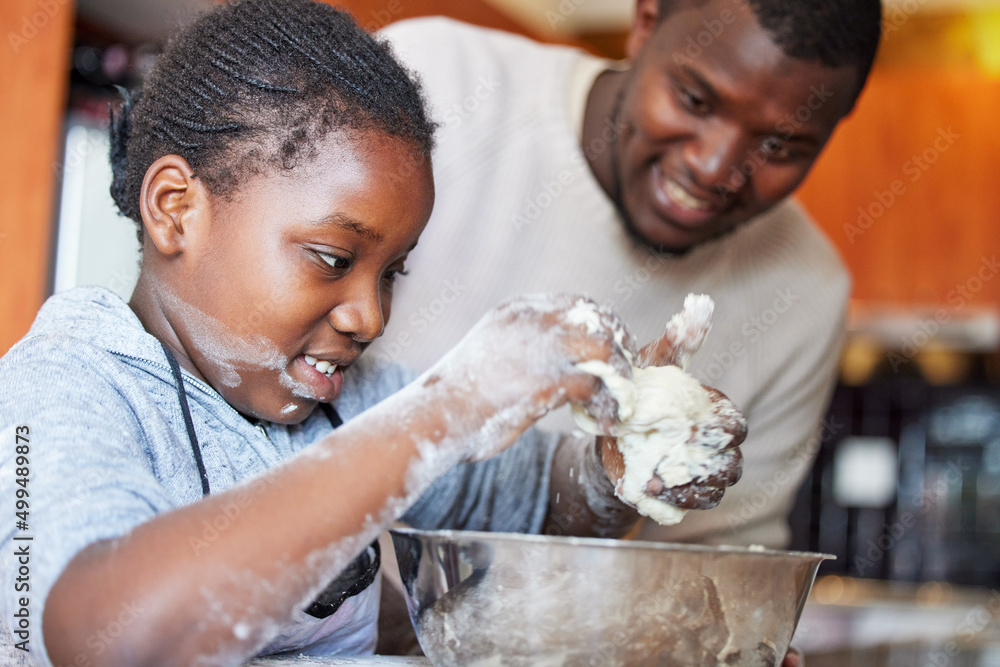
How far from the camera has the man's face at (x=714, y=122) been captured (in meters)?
1.09

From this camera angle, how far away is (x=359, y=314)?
2.46 ft

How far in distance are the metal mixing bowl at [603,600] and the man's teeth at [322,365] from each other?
0.70ft

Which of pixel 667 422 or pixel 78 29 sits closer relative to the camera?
pixel 667 422

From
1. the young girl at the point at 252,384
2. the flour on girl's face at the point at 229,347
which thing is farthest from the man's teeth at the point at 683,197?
the flour on girl's face at the point at 229,347

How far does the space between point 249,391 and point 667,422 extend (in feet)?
1.16

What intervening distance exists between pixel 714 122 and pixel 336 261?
1.98ft

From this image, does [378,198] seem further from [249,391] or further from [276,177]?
[249,391]

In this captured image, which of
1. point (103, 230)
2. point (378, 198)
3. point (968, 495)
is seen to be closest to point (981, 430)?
point (968, 495)

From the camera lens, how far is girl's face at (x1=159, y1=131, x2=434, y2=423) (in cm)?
72

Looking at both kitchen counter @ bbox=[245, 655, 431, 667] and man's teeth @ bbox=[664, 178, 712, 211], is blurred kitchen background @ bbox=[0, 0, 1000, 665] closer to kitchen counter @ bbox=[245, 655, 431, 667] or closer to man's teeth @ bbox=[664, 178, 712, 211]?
man's teeth @ bbox=[664, 178, 712, 211]

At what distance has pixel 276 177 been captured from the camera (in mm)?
735

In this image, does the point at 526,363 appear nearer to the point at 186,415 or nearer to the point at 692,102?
the point at 186,415

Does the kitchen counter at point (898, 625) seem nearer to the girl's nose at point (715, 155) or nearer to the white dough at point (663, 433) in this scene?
the girl's nose at point (715, 155)

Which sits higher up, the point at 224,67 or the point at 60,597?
the point at 224,67
